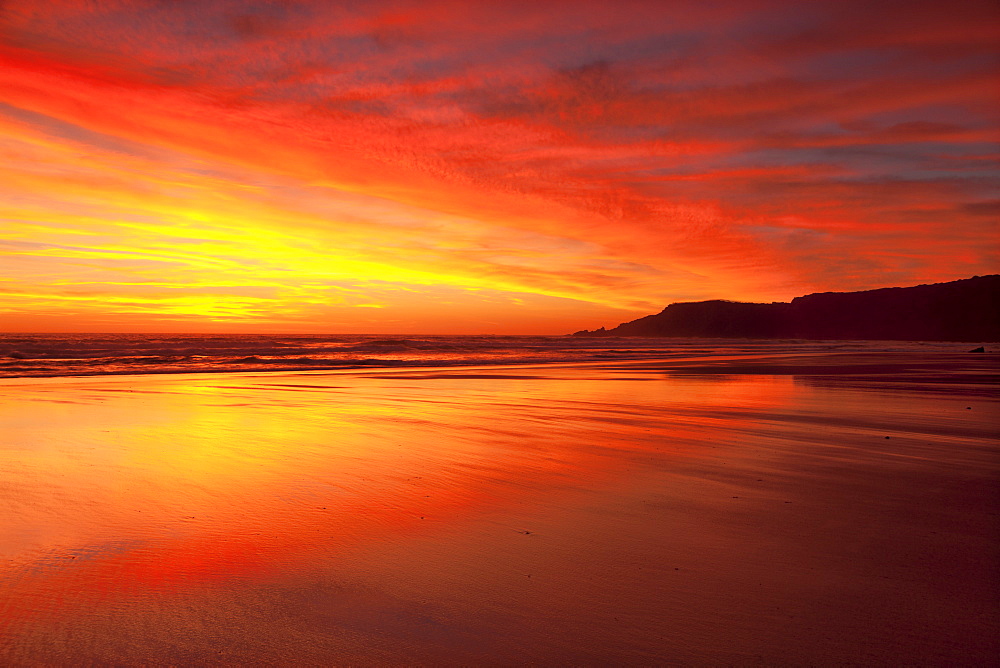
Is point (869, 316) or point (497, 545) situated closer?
point (497, 545)

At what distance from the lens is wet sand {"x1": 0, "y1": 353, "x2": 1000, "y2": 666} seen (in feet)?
8.66

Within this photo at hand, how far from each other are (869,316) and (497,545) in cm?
17971

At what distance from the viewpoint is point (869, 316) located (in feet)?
514

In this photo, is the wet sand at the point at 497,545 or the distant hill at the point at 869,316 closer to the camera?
the wet sand at the point at 497,545

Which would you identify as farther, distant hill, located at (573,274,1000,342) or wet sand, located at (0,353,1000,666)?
distant hill, located at (573,274,1000,342)

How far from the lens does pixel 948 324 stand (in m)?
141

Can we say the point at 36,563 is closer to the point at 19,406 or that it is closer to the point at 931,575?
the point at 931,575

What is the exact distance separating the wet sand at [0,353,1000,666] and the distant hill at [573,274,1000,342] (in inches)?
5711

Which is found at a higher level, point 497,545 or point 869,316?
point 869,316

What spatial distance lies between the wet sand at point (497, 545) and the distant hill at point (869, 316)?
14506 centimetres

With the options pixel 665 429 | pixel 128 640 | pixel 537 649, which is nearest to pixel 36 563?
pixel 128 640

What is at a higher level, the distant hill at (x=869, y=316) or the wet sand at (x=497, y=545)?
the distant hill at (x=869, y=316)

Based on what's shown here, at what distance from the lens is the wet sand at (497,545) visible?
2.64m

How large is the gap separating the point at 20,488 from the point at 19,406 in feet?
25.3
